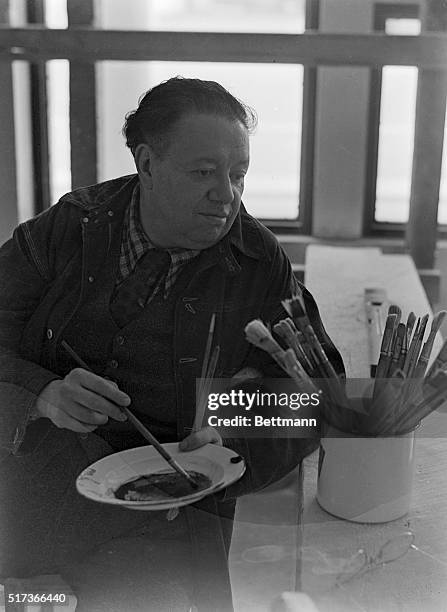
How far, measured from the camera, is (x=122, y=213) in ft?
2.23

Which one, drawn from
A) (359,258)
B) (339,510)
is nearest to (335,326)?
(359,258)

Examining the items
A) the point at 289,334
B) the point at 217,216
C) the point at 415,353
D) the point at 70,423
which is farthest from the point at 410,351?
the point at 70,423

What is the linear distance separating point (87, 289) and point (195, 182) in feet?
0.45

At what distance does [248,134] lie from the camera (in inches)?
26.0

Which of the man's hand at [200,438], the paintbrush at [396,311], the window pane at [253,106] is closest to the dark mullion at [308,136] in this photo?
the window pane at [253,106]

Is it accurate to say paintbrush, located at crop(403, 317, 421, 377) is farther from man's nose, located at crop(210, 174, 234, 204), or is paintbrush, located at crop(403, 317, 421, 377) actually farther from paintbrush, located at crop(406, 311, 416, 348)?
man's nose, located at crop(210, 174, 234, 204)

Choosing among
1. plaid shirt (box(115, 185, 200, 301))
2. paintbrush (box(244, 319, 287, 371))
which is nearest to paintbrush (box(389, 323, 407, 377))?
paintbrush (box(244, 319, 287, 371))

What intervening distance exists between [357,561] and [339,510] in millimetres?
53

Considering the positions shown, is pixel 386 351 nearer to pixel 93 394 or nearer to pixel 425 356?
pixel 425 356

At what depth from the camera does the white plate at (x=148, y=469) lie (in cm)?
69

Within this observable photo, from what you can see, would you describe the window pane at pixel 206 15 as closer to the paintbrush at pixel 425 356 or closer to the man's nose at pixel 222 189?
the man's nose at pixel 222 189

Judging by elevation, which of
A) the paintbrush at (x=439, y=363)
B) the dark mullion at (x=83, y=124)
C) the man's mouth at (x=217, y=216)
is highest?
the dark mullion at (x=83, y=124)

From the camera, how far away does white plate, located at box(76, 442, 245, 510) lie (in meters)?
0.69

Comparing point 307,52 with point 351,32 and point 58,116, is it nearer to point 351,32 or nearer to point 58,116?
point 351,32
